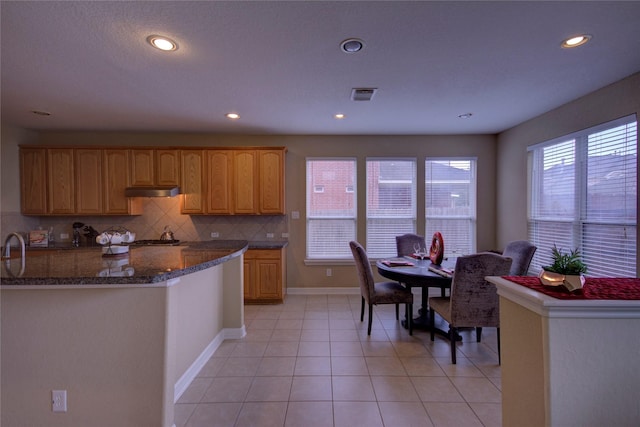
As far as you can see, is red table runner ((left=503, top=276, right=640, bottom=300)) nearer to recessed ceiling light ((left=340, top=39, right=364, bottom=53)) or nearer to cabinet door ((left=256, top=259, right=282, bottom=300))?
recessed ceiling light ((left=340, top=39, right=364, bottom=53))

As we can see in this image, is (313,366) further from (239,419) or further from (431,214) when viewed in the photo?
(431,214)

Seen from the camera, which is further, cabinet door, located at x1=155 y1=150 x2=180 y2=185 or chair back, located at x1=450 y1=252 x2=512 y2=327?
cabinet door, located at x1=155 y1=150 x2=180 y2=185

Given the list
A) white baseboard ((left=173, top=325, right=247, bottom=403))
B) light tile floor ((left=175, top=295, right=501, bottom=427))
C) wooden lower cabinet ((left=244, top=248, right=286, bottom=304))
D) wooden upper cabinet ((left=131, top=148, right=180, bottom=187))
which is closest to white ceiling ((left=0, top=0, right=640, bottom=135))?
wooden upper cabinet ((left=131, top=148, right=180, bottom=187))

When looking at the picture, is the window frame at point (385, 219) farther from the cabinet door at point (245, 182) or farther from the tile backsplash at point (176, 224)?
the cabinet door at point (245, 182)

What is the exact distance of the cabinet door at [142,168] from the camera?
13.4 ft

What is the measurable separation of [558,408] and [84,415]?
2.39m

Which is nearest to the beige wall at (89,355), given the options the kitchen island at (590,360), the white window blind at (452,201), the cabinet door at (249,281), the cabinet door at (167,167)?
the kitchen island at (590,360)

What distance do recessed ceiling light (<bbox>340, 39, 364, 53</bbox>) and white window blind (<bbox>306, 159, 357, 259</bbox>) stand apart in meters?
2.51

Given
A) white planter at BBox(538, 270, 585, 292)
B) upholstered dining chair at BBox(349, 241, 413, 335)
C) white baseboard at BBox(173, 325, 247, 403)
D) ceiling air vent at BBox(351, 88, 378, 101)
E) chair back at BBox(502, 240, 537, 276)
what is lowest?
white baseboard at BBox(173, 325, 247, 403)

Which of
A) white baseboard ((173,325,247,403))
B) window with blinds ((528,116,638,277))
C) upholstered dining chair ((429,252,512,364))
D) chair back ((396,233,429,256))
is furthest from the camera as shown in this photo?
chair back ((396,233,429,256))

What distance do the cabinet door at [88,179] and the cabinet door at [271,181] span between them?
2.40 m

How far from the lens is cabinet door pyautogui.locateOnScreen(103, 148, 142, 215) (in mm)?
4078

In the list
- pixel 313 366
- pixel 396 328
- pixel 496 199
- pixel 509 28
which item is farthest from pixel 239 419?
pixel 496 199

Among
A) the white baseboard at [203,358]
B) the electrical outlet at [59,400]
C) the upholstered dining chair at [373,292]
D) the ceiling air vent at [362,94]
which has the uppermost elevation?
the ceiling air vent at [362,94]
